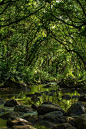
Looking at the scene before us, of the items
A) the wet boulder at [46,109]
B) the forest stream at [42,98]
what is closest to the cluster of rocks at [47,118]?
the wet boulder at [46,109]

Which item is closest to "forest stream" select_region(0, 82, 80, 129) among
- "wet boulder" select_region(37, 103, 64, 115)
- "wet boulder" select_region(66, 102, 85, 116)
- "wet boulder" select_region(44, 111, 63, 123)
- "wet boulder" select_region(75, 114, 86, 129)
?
"wet boulder" select_region(37, 103, 64, 115)

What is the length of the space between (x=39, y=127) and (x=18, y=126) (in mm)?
754

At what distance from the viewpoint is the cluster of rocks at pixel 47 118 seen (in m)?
5.39

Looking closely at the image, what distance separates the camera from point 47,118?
6727mm

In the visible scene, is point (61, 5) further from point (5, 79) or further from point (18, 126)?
point (5, 79)

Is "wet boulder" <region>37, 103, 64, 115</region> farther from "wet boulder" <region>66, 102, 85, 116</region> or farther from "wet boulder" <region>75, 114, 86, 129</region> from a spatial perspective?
"wet boulder" <region>75, 114, 86, 129</region>

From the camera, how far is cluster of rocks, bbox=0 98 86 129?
5395 millimetres

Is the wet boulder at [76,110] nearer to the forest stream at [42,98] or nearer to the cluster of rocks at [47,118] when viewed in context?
the cluster of rocks at [47,118]

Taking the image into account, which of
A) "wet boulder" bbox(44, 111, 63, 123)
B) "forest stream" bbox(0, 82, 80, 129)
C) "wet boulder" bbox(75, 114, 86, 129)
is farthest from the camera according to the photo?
"forest stream" bbox(0, 82, 80, 129)

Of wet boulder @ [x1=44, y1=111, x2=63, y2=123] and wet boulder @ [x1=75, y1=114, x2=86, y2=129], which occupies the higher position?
wet boulder @ [x1=75, y1=114, x2=86, y2=129]

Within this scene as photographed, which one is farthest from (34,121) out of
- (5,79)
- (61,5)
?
(5,79)

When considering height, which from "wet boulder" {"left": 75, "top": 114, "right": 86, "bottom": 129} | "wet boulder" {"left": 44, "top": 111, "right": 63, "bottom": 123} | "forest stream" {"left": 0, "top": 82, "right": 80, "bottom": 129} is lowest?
"forest stream" {"left": 0, "top": 82, "right": 80, "bottom": 129}

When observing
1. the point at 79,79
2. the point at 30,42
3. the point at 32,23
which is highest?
the point at 32,23

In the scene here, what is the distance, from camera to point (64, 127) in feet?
17.2
